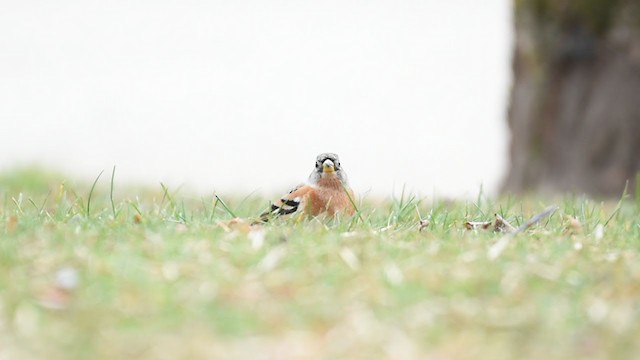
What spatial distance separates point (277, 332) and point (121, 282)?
0.94 metres

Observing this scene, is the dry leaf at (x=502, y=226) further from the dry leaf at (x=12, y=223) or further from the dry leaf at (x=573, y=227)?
the dry leaf at (x=12, y=223)

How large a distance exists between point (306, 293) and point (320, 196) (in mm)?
2192

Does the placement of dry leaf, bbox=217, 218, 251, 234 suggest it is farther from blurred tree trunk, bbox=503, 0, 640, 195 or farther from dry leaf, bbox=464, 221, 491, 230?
blurred tree trunk, bbox=503, 0, 640, 195

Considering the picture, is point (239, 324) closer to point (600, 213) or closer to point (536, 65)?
point (600, 213)

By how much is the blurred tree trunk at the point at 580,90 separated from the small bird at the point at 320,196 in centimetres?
804

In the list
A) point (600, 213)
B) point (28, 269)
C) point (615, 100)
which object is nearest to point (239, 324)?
point (28, 269)

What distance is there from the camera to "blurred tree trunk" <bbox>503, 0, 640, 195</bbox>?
578 inches

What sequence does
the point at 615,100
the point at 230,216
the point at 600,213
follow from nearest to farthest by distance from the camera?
the point at 230,216 < the point at 600,213 < the point at 615,100

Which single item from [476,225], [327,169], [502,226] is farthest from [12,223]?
[502,226]

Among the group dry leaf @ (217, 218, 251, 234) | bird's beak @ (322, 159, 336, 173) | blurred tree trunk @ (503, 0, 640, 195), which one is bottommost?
blurred tree trunk @ (503, 0, 640, 195)

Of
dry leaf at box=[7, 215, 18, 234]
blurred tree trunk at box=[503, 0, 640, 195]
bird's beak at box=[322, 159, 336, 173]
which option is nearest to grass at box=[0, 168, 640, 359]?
dry leaf at box=[7, 215, 18, 234]

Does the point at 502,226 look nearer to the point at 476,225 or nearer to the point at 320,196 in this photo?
the point at 476,225

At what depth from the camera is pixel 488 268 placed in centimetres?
569

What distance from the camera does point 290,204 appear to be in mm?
7500
